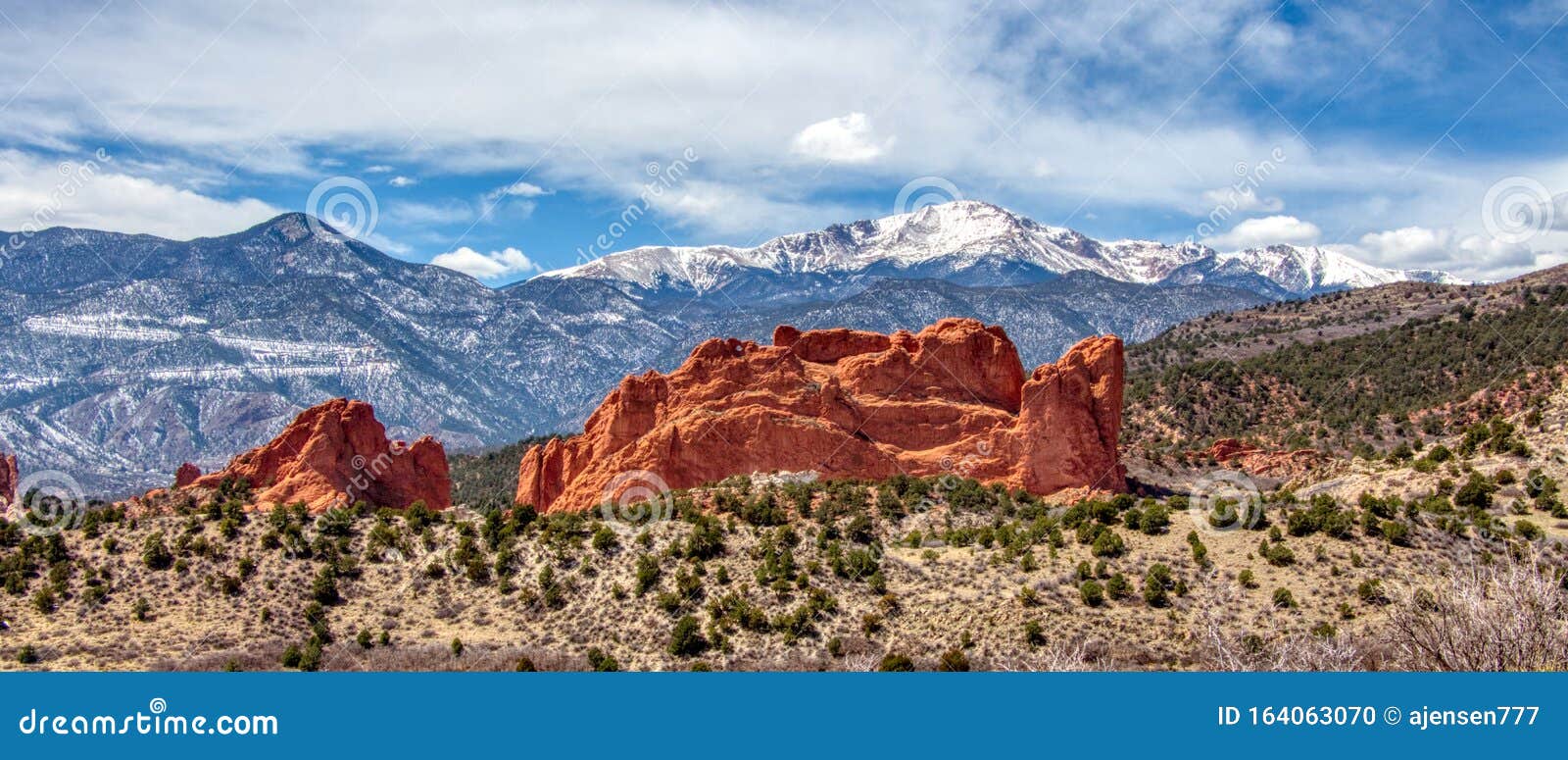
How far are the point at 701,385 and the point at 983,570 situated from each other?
22834mm

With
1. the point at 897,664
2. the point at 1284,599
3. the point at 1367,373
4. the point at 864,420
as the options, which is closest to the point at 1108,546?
the point at 1284,599

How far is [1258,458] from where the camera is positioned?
7494 cm

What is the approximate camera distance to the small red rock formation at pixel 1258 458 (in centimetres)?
7162

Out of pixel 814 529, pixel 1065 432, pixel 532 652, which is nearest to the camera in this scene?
pixel 532 652

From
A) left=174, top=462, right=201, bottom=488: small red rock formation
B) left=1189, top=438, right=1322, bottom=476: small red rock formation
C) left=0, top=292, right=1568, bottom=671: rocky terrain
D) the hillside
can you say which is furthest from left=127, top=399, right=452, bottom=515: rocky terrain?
the hillside

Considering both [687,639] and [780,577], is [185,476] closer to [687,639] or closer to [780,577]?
[780,577]

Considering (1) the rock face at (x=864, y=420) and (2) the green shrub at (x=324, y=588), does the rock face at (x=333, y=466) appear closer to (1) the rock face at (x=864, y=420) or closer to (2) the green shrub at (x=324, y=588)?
(1) the rock face at (x=864, y=420)

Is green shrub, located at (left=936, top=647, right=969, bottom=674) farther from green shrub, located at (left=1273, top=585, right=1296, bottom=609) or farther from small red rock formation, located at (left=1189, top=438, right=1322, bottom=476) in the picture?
small red rock formation, located at (left=1189, top=438, right=1322, bottom=476)

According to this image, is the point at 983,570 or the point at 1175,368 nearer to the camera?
the point at 983,570

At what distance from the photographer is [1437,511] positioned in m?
40.7

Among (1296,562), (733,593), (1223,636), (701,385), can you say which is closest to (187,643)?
(733,593)

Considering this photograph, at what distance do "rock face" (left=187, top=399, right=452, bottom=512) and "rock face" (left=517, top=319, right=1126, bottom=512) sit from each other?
24.6 ft

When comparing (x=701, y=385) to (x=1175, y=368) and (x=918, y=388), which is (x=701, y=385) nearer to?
(x=918, y=388)

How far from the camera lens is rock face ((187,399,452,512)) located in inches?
2215
